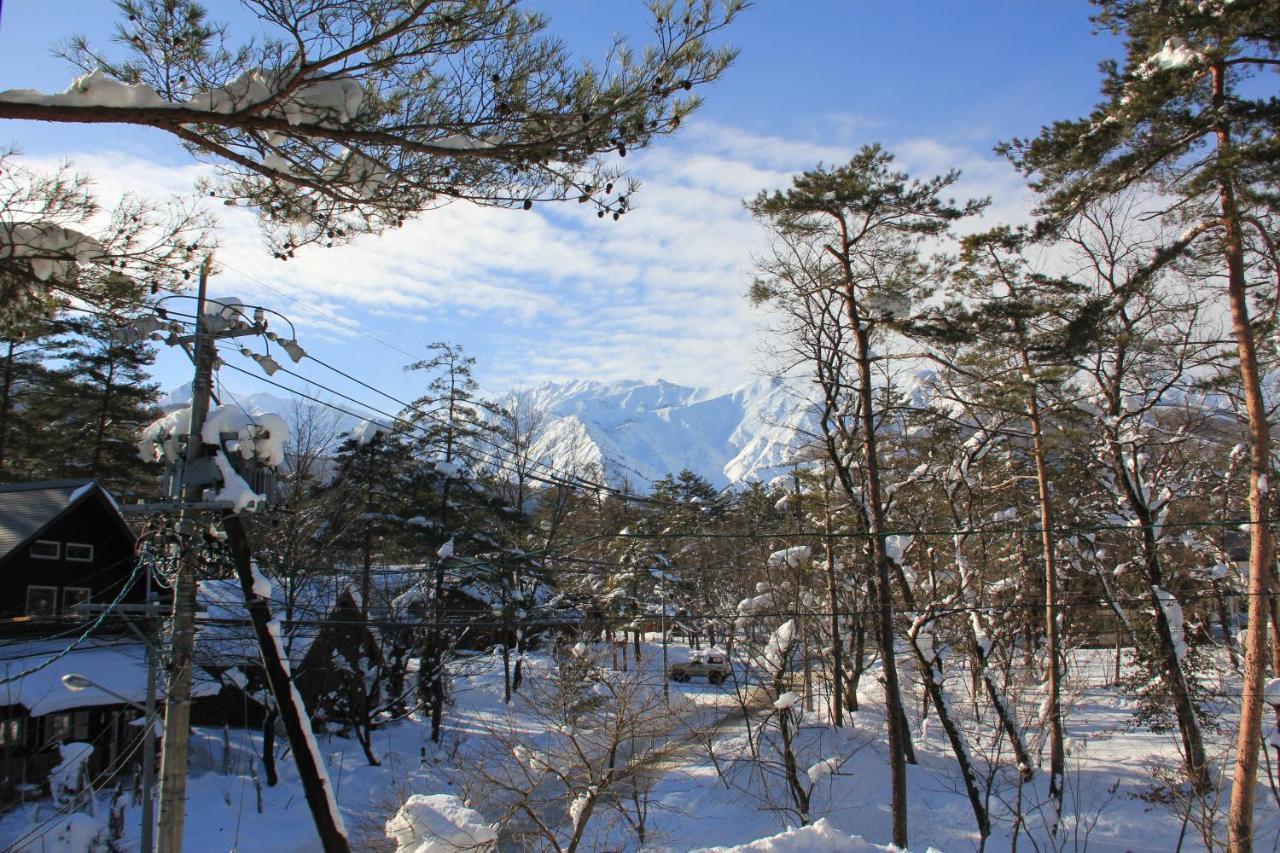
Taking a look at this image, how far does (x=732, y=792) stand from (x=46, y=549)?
1777cm

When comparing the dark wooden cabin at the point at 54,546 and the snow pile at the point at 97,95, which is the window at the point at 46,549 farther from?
the snow pile at the point at 97,95

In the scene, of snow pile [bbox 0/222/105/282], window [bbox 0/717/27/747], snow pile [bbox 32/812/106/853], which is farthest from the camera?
window [bbox 0/717/27/747]

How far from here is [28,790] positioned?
17.4 meters

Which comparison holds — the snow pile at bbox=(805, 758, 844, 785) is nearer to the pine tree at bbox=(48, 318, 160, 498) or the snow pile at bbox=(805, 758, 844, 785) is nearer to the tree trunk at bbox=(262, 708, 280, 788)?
the tree trunk at bbox=(262, 708, 280, 788)

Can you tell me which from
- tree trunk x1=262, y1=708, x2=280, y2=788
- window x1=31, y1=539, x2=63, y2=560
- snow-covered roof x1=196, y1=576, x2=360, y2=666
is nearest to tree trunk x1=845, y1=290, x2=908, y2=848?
snow-covered roof x1=196, y1=576, x2=360, y2=666

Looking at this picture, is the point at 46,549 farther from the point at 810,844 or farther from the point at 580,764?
the point at 810,844

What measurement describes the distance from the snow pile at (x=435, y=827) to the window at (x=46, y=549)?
50.4 feet

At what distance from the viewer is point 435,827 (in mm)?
9266

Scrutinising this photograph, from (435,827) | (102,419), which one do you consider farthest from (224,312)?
(102,419)

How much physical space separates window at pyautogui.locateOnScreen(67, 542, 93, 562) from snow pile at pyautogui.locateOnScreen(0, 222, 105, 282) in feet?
60.4

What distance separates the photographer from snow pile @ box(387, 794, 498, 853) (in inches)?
360

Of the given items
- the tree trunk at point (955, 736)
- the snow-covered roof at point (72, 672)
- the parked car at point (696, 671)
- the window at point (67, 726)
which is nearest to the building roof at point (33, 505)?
the snow-covered roof at point (72, 672)

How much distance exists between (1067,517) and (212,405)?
25.7 meters

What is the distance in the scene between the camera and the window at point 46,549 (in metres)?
19.9
